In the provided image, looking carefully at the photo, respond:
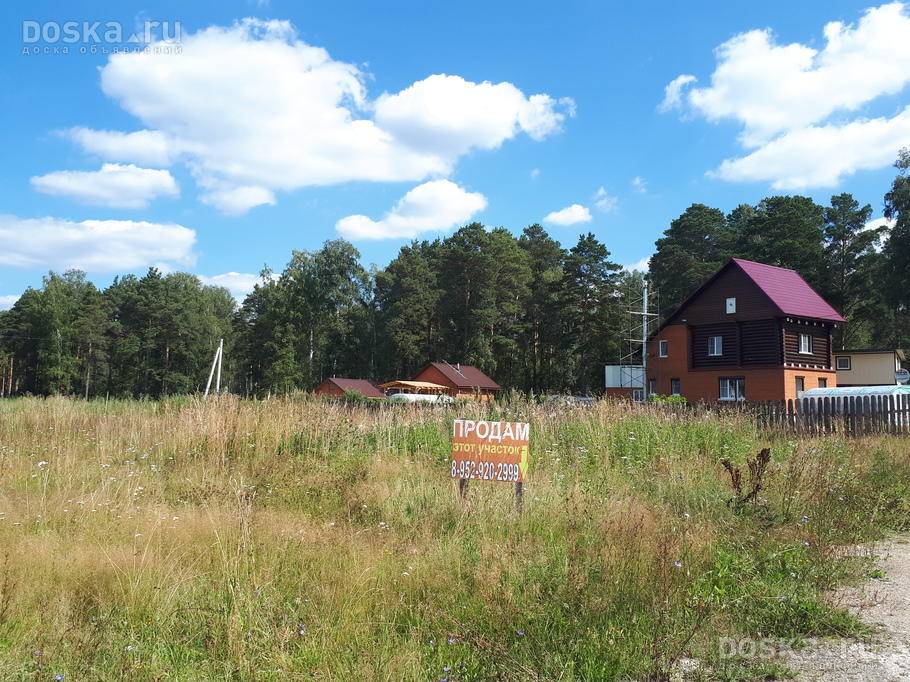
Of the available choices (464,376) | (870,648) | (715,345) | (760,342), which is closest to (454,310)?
(464,376)

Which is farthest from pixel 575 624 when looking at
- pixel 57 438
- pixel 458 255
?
pixel 458 255

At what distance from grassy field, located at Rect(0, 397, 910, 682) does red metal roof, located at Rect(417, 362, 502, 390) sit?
3968cm

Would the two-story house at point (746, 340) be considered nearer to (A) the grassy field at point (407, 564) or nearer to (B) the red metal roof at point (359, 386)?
(B) the red metal roof at point (359, 386)

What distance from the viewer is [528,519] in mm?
6199

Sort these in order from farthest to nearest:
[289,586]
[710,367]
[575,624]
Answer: [710,367] < [289,586] < [575,624]

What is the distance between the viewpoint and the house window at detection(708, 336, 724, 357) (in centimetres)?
4047

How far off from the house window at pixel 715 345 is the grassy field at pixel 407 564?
106ft

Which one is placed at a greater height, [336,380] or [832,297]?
[832,297]

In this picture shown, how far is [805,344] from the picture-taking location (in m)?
39.3

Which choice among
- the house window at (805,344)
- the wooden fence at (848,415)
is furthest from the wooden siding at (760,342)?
the wooden fence at (848,415)

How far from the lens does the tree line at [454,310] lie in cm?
5488

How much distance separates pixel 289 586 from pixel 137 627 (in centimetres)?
99


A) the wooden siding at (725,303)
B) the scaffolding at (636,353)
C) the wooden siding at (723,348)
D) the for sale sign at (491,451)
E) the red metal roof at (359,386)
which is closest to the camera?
the for sale sign at (491,451)

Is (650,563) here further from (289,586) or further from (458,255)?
(458,255)
